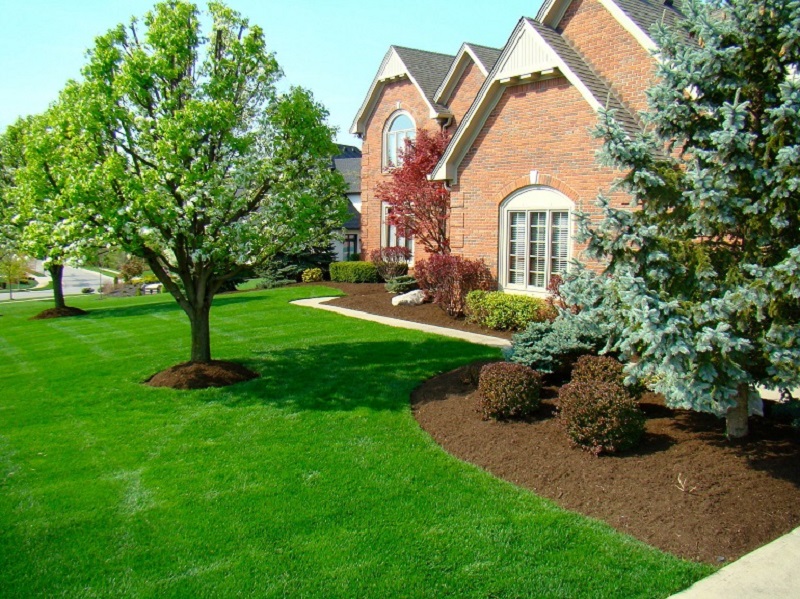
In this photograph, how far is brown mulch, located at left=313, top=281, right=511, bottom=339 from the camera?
1422cm

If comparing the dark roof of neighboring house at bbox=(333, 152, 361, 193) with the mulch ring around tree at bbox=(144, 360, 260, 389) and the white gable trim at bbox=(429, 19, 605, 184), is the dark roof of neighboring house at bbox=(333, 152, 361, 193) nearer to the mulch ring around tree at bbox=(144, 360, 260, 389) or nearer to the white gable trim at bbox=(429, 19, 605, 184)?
the white gable trim at bbox=(429, 19, 605, 184)

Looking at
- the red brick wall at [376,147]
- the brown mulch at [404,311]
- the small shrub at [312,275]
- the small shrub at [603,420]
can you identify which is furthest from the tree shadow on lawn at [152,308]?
the small shrub at [603,420]

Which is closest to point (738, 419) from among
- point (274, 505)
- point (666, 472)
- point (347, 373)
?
point (666, 472)

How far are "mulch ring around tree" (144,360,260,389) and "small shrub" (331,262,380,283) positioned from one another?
43.1ft

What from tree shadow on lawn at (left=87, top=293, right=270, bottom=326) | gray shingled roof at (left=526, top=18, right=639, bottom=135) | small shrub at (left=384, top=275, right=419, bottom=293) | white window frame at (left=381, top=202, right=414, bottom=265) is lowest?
tree shadow on lawn at (left=87, top=293, right=270, bottom=326)

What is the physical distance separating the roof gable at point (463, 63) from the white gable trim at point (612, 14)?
24.0 feet

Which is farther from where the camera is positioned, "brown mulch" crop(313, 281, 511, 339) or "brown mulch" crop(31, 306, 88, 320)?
"brown mulch" crop(31, 306, 88, 320)

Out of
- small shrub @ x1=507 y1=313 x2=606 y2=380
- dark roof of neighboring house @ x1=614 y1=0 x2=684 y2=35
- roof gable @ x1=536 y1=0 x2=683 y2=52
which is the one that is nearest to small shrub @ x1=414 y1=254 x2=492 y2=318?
small shrub @ x1=507 y1=313 x2=606 y2=380

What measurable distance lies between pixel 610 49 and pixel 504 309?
5.65m

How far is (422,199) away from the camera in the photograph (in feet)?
61.4

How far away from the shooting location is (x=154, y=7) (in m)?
9.84

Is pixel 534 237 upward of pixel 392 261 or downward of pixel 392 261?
upward

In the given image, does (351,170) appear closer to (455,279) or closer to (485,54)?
(485,54)

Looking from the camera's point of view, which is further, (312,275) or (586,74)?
(312,275)
